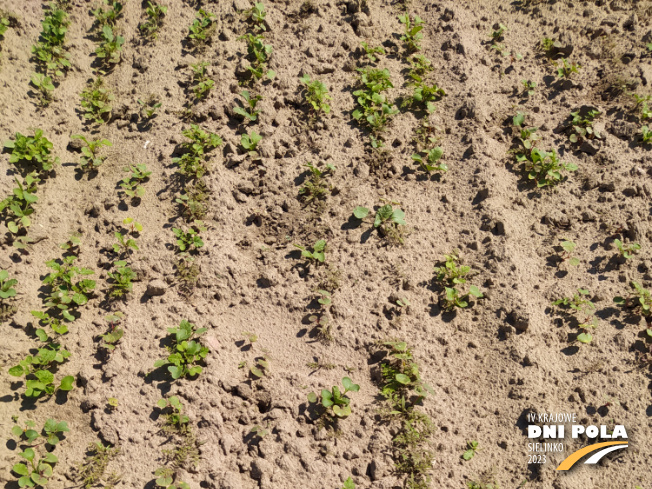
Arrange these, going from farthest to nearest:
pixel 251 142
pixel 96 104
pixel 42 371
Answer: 1. pixel 96 104
2. pixel 251 142
3. pixel 42 371

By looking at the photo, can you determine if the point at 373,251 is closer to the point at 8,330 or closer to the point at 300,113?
the point at 300,113

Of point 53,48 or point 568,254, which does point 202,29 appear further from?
point 568,254

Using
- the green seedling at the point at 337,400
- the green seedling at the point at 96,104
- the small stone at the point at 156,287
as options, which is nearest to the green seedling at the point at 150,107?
the green seedling at the point at 96,104

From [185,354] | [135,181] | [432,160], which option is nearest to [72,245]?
[135,181]

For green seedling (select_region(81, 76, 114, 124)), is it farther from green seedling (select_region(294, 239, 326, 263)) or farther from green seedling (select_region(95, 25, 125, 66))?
green seedling (select_region(294, 239, 326, 263))

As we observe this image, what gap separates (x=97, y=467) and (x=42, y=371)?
0.72m

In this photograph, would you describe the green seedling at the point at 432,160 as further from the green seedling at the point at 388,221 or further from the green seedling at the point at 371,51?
the green seedling at the point at 371,51

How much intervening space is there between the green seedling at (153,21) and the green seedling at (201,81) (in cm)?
69

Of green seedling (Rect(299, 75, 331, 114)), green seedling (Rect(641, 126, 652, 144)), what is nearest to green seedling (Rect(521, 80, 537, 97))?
green seedling (Rect(641, 126, 652, 144))

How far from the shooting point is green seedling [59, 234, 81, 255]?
12.3ft

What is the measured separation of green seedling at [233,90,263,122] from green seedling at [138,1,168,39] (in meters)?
1.31

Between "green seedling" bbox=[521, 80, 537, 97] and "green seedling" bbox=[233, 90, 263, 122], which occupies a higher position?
"green seedling" bbox=[521, 80, 537, 97]

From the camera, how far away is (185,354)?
322cm

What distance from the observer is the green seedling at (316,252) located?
3619mm
